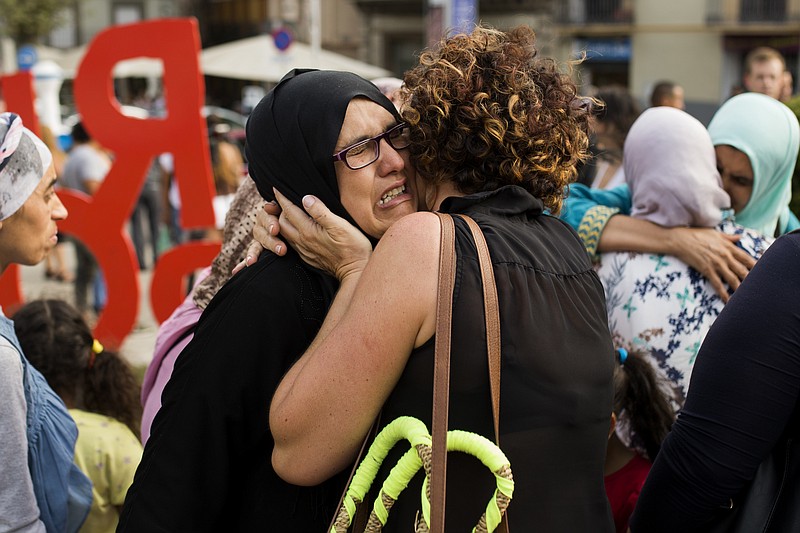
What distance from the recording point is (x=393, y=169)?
1729 millimetres

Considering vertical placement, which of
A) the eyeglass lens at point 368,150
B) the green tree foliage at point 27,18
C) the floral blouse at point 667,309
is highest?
the green tree foliage at point 27,18

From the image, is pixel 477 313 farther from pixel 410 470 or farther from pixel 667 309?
pixel 667 309

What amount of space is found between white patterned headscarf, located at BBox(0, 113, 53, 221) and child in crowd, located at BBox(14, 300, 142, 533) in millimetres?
819

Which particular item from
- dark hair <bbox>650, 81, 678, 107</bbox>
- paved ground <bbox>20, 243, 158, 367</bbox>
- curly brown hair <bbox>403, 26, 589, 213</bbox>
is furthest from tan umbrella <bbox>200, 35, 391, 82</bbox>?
curly brown hair <bbox>403, 26, 589, 213</bbox>

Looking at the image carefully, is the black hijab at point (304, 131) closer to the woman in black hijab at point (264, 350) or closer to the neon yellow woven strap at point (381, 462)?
the woman in black hijab at point (264, 350)

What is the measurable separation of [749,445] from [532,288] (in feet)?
1.70

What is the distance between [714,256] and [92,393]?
6.63 feet

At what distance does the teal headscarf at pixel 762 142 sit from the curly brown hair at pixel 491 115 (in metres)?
1.06

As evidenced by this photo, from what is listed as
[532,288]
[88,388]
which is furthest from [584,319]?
[88,388]

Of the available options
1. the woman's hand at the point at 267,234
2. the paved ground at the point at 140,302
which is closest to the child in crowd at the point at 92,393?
the paved ground at the point at 140,302

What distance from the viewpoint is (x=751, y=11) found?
87.0 feet

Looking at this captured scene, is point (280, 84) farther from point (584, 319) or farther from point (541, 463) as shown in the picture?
point (541, 463)

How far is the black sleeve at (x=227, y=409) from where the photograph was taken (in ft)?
5.41

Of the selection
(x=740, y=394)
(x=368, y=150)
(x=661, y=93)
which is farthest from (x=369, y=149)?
(x=661, y=93)
